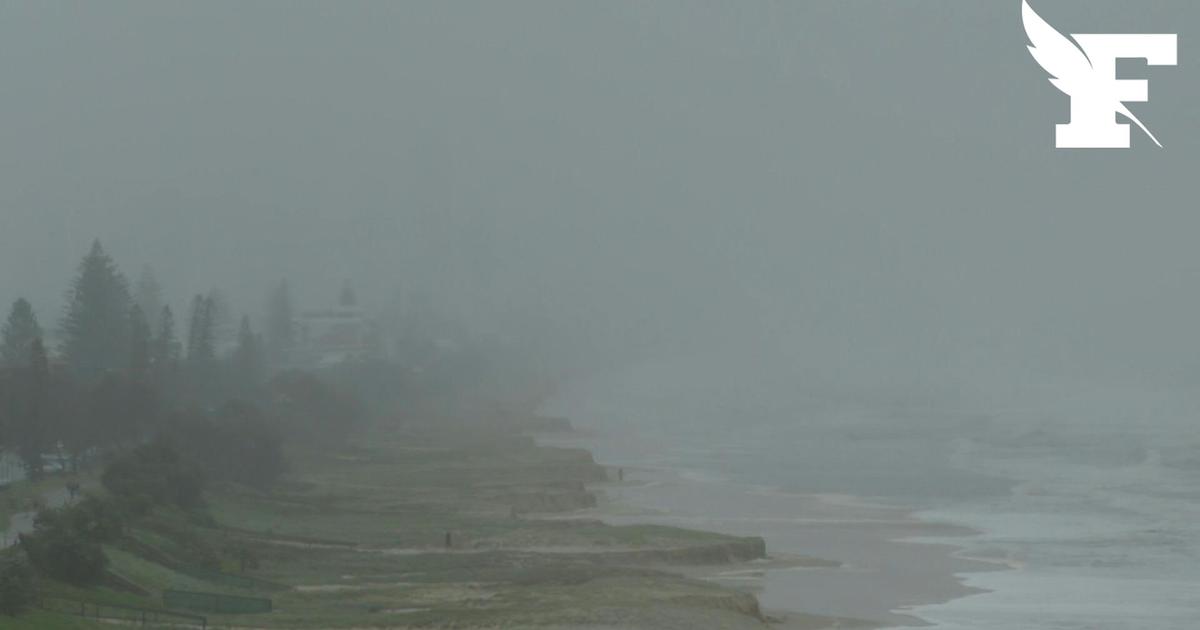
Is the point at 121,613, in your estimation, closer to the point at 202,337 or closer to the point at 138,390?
the point at 138,390

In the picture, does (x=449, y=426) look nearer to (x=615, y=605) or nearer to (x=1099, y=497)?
(x=1099, y=497)

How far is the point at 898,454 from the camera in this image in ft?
331

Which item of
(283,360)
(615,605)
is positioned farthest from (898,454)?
(283,360)

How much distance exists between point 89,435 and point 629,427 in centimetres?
6950

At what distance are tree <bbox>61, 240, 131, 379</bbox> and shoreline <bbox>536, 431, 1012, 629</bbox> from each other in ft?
110

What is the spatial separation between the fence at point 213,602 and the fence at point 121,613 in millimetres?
1451

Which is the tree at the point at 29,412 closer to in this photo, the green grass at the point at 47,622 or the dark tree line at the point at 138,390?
the dark tree line at the point at 138,390

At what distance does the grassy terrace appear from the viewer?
1313 inches

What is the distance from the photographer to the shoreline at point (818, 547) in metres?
40.5

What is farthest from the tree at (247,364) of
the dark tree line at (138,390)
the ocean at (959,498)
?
→ the ocean at (959,498)

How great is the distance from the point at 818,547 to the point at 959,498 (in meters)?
19.8

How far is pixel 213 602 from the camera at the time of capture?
33.6 m

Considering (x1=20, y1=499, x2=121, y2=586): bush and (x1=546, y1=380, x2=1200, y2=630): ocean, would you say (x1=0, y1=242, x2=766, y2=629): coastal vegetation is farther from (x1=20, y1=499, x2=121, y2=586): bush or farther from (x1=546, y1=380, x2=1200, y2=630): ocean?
(x1=546, y1=380, x2=1200, y2=630): ocean

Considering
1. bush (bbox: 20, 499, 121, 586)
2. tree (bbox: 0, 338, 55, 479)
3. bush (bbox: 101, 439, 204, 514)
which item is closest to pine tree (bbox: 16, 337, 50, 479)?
tree (bbox: 0, 338, 55, 479)
